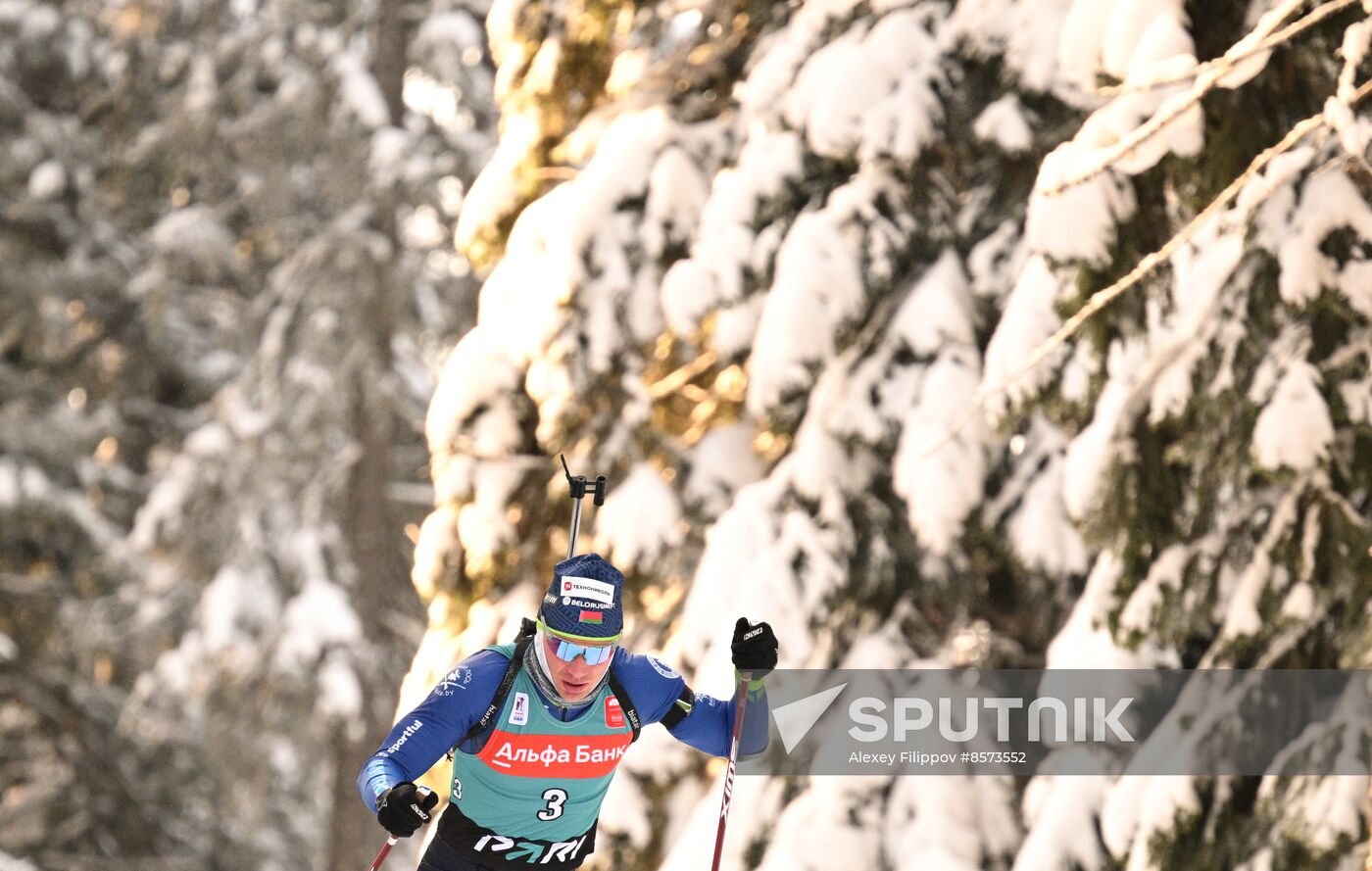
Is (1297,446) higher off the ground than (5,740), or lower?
lower

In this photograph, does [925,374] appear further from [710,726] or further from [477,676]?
[477,676]

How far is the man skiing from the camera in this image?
13.0 feet

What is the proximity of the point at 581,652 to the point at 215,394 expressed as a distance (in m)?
15.4

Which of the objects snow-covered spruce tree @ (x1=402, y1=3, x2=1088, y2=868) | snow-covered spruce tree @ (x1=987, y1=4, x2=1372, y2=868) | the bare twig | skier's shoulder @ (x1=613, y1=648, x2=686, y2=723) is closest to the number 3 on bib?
skier's shoulder @ (x1=613, y1=648, x2=686, y2=723)

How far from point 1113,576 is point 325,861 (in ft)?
36.4

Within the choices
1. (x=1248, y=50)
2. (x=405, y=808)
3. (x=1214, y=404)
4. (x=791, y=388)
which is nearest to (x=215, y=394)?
→ (x=791, y=388)

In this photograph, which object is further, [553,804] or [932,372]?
[932,372]

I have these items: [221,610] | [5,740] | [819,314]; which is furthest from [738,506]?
[5,740]

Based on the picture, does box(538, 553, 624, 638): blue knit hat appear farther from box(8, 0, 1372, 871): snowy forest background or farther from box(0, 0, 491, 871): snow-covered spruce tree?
box(0, 0, 491, 871): snow-covered spruce tree

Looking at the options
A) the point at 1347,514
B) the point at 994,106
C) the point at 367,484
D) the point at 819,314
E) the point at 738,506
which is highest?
the point at 367,484

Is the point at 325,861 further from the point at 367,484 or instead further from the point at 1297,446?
the point at 1297,446

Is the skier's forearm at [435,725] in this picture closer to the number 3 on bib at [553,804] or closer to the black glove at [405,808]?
the black glove at [405,808]

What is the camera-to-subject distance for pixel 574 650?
3.99 m

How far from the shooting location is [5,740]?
53.0ft
